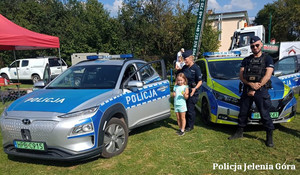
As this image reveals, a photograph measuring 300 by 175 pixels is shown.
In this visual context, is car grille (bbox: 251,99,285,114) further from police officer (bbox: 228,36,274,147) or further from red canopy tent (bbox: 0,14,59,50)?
red canopy tent (bbox: 0,14,59,50)

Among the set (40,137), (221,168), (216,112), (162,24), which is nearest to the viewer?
(40,137)

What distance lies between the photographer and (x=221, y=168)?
323 centimetres

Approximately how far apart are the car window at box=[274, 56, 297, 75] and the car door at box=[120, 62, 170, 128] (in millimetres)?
4248

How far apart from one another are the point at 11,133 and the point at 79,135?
1007 mm

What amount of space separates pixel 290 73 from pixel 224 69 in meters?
2.73

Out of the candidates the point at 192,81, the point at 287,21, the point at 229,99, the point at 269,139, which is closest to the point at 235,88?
the point at 229,99

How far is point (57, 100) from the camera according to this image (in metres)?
3.30

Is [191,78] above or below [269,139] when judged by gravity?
above

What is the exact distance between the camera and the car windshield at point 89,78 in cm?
394

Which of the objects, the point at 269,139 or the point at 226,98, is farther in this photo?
the point at 226,98

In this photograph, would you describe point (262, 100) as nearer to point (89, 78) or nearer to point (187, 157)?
point (187, 157)

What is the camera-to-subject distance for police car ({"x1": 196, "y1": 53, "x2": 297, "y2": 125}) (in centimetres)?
416

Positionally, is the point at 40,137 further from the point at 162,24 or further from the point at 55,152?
the point at 162,24

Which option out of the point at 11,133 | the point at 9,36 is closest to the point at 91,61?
the point at 11,133
